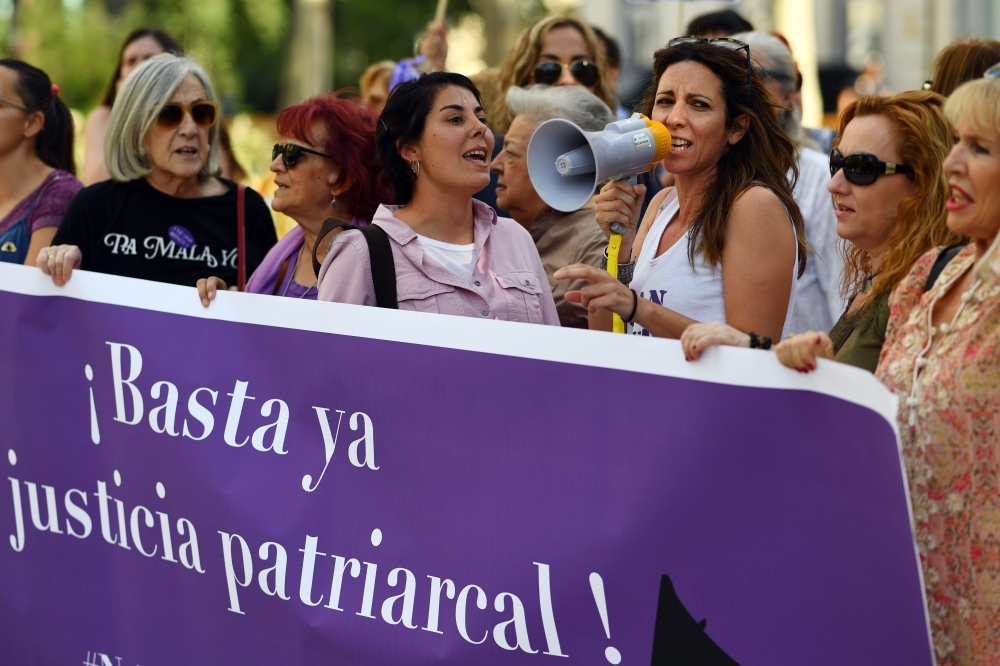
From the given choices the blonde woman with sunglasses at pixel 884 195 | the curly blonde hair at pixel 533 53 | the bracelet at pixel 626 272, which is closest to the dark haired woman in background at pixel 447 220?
the bracelet at pixel 626 272

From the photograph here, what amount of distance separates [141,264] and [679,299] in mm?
1961

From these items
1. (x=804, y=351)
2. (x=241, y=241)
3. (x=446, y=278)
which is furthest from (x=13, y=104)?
(x=804, y=351)

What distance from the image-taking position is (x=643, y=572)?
8.47 feet

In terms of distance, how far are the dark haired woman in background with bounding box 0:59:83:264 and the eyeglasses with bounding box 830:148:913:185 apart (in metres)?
2.83

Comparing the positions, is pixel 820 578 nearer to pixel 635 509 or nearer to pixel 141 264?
pixel 635 509

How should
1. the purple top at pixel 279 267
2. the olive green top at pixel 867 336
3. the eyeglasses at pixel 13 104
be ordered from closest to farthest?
the olive green top at pixel 867 336 → the purple top at pixel 279 267 → the eyeglasses at pixel 13 104

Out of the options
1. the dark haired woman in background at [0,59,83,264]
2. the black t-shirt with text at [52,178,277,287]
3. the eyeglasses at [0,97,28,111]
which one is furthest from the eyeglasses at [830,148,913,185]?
the eyeglasses at [0,97,28,111]

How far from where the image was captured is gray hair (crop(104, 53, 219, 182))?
4.24 m

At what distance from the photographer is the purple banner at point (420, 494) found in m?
2.41

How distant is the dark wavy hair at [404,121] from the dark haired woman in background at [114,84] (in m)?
2.53

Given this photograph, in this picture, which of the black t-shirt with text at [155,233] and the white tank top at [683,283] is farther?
the black t-shirt with text at [155,233]

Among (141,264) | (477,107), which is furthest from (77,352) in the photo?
(477,107)

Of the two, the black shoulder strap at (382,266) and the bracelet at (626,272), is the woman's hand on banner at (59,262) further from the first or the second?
the bracelet at (626,272)

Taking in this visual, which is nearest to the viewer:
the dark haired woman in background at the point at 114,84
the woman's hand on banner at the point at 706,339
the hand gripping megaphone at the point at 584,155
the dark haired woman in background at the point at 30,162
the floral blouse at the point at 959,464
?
the floral blouse at the point at 959,464
